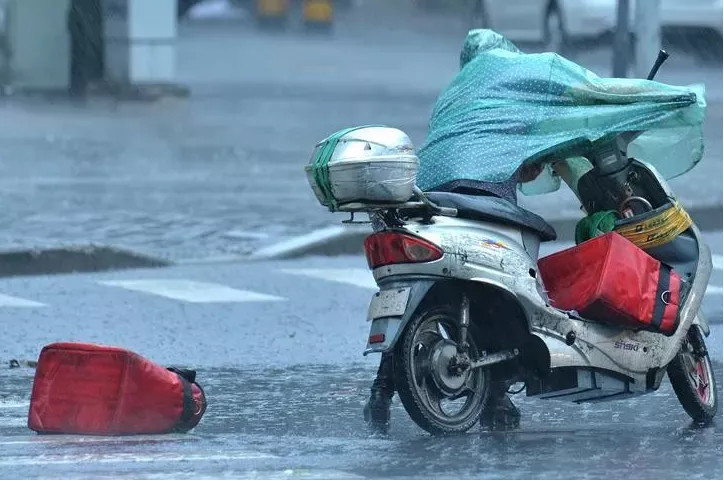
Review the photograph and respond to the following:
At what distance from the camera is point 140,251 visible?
12.1m

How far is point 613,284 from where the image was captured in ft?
22.9

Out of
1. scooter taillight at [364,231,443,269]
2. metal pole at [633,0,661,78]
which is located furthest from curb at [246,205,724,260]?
scooter taillight at [364,231,443,269]

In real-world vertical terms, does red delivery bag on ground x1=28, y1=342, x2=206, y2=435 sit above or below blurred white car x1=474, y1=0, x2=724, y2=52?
below

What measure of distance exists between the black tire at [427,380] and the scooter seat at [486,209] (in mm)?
341

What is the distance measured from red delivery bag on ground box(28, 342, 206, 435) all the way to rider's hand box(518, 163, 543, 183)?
146 centimetres

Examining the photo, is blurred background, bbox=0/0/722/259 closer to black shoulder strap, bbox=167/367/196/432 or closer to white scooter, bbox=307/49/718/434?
black shoulder strap, bbox=167/367/196/432

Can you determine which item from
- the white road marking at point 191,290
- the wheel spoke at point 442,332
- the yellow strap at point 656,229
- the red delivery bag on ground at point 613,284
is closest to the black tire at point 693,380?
the red delivery bag on ground at point 613,284

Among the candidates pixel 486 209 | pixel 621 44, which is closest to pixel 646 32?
pixel 621 44

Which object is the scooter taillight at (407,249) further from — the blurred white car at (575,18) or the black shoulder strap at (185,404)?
the blurred white car at (575,18)

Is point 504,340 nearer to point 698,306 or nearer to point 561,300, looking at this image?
point 561,300

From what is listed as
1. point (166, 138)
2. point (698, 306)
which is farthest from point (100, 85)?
point (698, 306)

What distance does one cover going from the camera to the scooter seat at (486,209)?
671cm

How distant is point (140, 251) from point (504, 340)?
553cm

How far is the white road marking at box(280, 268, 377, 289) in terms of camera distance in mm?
11500
